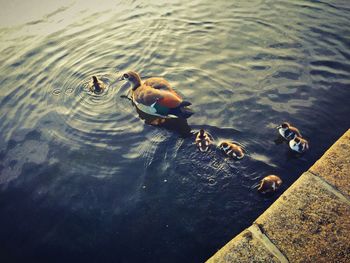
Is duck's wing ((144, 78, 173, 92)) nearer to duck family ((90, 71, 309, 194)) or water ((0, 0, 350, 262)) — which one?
duck family ((90, 71, 309, 194))

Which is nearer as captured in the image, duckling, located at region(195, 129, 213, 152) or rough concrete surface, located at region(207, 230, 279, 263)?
rough concrete surface, located at region(207, 230, 279, 263)

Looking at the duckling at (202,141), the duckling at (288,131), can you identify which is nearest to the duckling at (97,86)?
the duckling at (202,141)

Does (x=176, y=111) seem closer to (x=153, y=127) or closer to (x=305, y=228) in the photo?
(x=153, y=127)

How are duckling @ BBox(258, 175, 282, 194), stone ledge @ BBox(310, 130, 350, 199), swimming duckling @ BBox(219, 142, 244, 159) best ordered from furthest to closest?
swimming duckling @ BBox(219, 142, 244, 159)
duckling @ BBox(258, 175, 282, 194)
stone ledge @ BBox(310, 130, 350, 199)

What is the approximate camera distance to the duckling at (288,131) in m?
5.66

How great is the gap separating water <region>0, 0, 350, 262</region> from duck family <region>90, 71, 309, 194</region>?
18 cm

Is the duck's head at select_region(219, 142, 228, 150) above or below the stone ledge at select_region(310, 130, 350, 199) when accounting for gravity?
below

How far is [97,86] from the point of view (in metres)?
7.31

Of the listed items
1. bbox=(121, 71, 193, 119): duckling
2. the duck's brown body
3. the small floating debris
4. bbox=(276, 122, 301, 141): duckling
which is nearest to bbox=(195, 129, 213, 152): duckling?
bbox=(121, 71, 193, 119): duckling

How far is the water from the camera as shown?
4961 mm

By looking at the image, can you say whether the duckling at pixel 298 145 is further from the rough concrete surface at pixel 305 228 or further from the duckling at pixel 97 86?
the duckling at pixel 97 86

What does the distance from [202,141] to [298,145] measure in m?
1.73

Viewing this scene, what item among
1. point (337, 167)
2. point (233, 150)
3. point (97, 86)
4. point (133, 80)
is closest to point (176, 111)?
point (233, 150)

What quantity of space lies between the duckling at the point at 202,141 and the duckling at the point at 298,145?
1.50 meters
